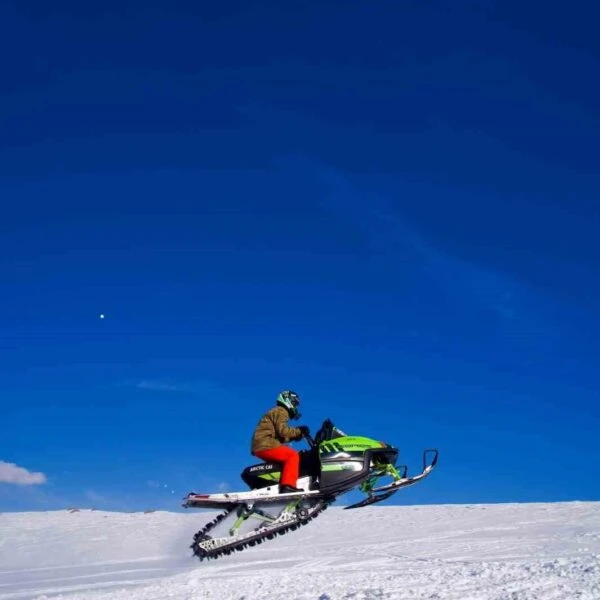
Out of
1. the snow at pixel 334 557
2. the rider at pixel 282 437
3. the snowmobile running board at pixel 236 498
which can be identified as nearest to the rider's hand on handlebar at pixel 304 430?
the rider at pixel 282 437

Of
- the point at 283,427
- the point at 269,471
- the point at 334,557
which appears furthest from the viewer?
the point at 269,471

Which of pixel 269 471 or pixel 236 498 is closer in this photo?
pixel 236 498

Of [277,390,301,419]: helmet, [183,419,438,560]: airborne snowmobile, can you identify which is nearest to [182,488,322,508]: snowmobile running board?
[183,419,438,560]: airborne snowmobile

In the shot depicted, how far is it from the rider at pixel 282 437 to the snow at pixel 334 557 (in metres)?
1.54

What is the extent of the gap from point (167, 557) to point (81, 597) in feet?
18.2

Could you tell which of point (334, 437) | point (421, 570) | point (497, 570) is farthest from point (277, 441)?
point (497, 570)

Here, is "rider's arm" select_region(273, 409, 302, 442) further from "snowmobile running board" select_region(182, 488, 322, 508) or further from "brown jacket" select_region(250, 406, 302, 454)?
"snowmobile running board" select_region(182, 488, 322, 508)

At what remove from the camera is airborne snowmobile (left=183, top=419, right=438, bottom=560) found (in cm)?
1270

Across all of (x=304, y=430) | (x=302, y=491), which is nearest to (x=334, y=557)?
(x=302, y=491)

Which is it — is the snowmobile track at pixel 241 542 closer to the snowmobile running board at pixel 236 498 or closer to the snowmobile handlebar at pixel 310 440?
the snowmobile running board at pixel 236 498

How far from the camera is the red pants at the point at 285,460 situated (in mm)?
12758

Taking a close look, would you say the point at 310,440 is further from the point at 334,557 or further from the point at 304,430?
the point at 334,557

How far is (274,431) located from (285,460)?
23.9 inches

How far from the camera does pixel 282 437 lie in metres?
12.6
